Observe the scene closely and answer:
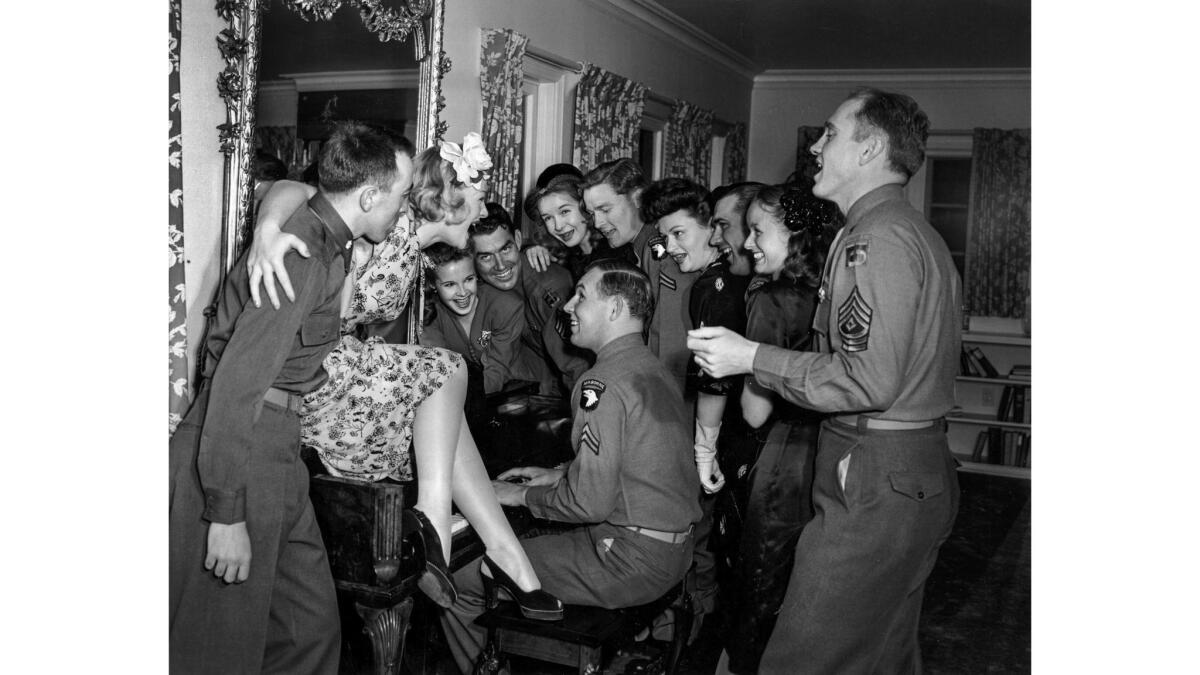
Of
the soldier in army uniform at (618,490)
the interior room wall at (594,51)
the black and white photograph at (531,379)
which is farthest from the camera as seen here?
the interior room wall at (594,51)

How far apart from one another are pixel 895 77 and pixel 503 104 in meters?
5.13

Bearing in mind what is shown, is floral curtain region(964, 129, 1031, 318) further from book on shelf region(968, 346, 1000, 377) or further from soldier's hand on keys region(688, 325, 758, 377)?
soldier's hand on keys region(688, 325, 758, 377)

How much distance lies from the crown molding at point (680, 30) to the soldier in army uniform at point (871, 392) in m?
3.58

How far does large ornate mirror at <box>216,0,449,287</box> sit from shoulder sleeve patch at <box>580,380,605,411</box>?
3.44 feet

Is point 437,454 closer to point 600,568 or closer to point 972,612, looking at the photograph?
point 600,568

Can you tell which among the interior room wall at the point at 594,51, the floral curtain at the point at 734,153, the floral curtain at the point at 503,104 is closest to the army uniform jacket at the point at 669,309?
the floral curtain at the point at 503,104

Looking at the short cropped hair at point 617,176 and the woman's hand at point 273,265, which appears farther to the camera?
the short cropped hair at point 617,176

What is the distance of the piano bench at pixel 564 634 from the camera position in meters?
2.67

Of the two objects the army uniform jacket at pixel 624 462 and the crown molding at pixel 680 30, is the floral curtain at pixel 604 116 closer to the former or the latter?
the crown molding at pixel 680 30

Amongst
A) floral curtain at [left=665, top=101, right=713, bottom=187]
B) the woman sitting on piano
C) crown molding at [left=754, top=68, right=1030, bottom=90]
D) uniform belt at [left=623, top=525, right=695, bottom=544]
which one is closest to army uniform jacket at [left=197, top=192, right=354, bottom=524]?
the woman sitting on piano

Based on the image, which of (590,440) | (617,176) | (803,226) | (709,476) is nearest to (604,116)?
(617,176)
